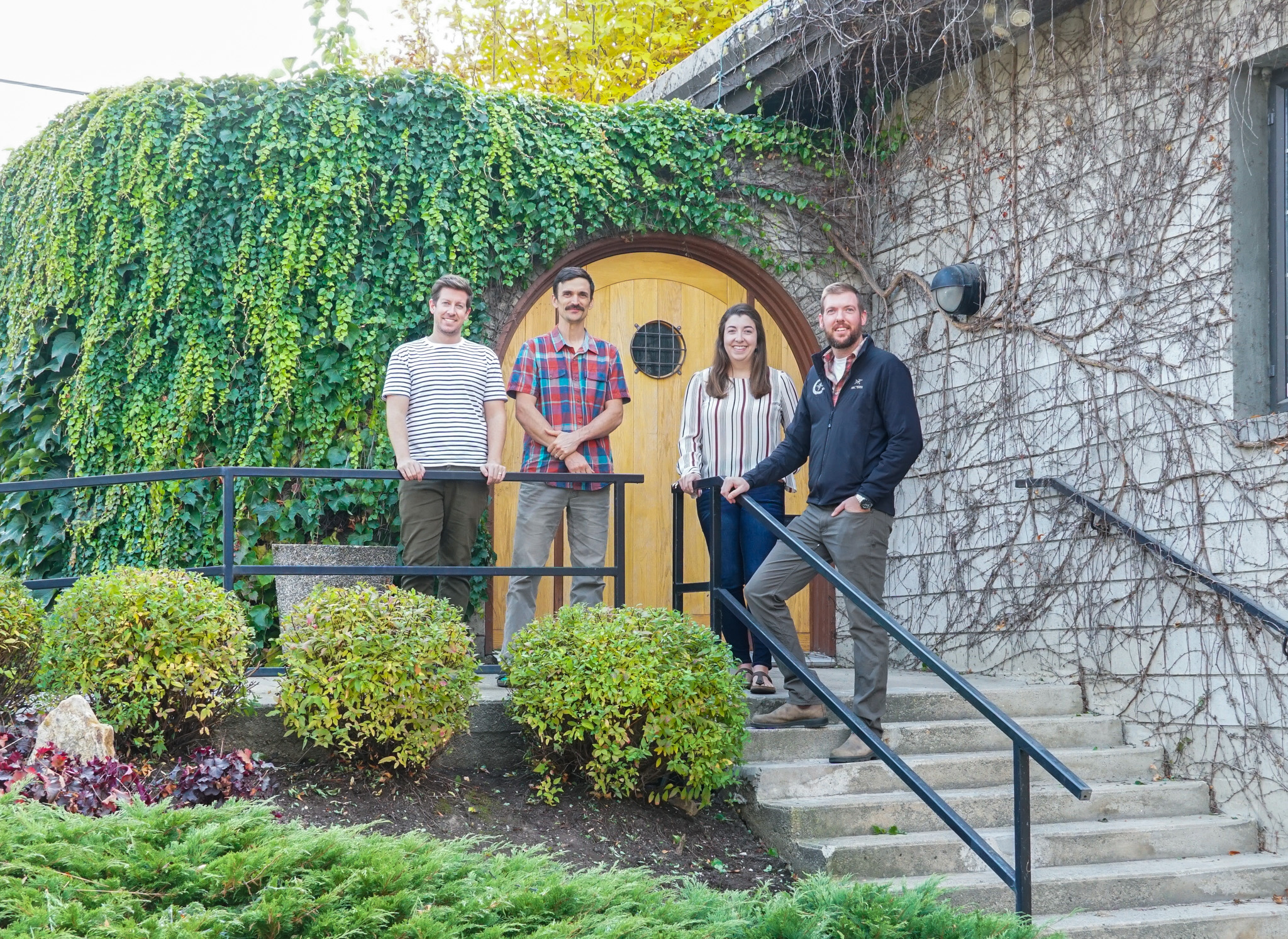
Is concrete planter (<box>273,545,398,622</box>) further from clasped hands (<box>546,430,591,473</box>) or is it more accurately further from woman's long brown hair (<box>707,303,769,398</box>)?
woman's long brown hair (<box>707,303,769,398</box>)

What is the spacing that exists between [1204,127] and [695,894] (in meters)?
3.98

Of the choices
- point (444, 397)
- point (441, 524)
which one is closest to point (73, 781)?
point (441, 524)

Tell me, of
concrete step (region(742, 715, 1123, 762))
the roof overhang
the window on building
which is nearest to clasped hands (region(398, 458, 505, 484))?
concrete step (region(742, 715, 1123, 762))

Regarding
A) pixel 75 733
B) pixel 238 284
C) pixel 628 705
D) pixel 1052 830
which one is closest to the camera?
pixel 75 733

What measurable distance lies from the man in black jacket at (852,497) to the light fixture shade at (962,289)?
5.70 ft

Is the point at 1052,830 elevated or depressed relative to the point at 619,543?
depressed

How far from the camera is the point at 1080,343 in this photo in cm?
611

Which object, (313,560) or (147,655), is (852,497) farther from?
(313,560)

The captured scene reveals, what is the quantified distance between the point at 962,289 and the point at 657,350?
1.74 m

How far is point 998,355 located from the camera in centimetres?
661

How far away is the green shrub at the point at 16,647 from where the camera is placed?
4.41 m

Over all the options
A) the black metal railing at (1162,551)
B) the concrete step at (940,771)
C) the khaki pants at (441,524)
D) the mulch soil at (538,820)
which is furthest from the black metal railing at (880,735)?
the black metal railing at (1162,551)

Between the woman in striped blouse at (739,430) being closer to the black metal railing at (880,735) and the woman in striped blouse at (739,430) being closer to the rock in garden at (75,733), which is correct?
the black metal railing at (880,735)

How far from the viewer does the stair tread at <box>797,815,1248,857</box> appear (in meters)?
4.52
